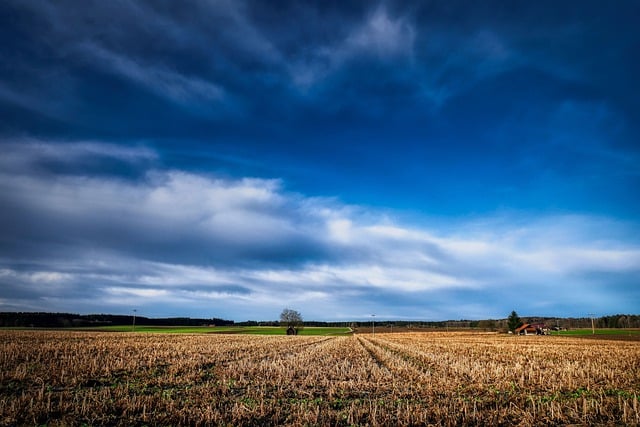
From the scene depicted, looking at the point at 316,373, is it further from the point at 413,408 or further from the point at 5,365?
the point at 5,365

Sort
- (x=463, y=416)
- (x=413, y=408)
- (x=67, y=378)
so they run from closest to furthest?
(x=463, y=416)
(x=413, y=408)
(x=67, y=378)

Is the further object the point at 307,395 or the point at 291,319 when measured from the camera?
the point at 291,319

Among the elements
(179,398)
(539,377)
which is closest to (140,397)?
(179,398)

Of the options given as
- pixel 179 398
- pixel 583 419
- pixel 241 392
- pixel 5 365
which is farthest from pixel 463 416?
pixel 5 365

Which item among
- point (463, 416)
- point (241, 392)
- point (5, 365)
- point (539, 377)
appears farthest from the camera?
point (5, 365)

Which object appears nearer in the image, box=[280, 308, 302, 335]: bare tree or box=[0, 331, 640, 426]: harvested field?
box=[0, 331, 640, 426]: harvested field

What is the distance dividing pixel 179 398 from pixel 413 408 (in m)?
7.48

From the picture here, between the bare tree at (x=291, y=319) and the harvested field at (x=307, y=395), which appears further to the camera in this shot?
the bare tree at (x=291, y=319)

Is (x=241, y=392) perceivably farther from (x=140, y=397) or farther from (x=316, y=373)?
(x=316, y=373)

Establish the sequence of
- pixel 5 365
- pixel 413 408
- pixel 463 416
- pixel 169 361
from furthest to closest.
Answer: pixel 169 361, pixel 5 365, pixel 413 408, pixel 463 416

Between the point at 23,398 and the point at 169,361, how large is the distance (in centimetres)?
1325

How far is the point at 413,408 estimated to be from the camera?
11.8 metres

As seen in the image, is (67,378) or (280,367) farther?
(280,367)

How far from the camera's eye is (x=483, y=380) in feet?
58.1
